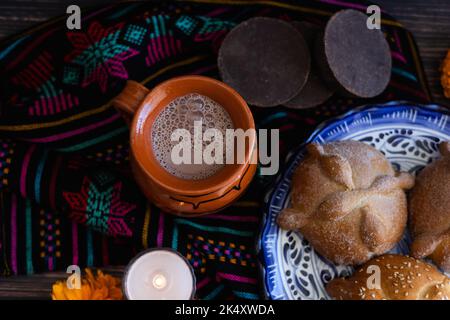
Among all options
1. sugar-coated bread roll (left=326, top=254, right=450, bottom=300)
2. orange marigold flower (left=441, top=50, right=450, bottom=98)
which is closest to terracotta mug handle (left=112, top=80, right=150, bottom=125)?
sugar-coated bread roll (left=326, top=254, right=450, bottom=300)

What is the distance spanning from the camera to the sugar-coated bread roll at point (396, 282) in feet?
3.78

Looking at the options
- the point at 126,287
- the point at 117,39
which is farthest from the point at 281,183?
the point at 117,39

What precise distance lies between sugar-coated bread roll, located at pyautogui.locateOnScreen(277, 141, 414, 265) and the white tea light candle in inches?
9.2

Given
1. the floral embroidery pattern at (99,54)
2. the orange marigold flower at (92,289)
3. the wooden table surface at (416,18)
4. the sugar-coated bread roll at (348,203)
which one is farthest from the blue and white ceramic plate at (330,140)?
the floral embroidery pattern at (99,54)

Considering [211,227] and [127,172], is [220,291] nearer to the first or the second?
[211,227]

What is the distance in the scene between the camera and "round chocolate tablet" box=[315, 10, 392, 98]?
1.27 m

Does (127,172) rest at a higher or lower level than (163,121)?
lower

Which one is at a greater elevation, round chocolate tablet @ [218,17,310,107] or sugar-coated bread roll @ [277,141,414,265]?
round chocolate tablet @ [218,17,310,107]

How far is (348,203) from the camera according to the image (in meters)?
1.15

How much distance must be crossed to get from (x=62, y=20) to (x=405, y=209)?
0.94 m

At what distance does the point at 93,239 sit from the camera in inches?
53.4

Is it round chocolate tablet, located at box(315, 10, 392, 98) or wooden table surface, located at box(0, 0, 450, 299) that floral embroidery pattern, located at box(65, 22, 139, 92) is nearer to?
wooden table surface, located at box(0, 0, 450, 299)

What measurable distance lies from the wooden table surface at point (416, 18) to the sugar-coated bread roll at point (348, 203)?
1.20ft

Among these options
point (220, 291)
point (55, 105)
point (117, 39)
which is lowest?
point (220, 291)
